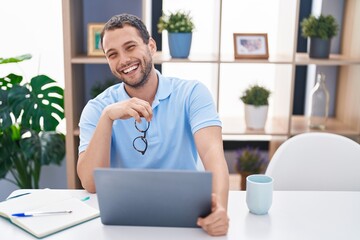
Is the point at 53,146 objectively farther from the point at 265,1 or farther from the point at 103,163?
the point at 265,1

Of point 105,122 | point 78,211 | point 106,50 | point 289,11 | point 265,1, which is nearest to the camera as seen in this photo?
point 78,211

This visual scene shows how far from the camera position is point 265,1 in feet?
9.64

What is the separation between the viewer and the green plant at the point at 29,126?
2.59 metres

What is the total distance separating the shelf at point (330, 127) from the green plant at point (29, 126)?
1.37 m

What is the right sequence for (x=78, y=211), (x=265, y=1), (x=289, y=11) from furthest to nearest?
1. (x=265, y=1)
2. (x=289, y=11)
3. (x=78, y=211)

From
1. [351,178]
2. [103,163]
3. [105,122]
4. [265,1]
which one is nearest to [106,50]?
[105,122]

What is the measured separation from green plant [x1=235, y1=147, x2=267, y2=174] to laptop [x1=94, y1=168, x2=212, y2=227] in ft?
5.41

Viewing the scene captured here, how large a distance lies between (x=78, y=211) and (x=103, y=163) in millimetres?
281

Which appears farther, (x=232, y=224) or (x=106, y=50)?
(x=106, y=50)

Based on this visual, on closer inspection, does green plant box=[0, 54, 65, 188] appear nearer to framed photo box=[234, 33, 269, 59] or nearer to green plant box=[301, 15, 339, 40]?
framed photo box=[234, 33, 269, 59]

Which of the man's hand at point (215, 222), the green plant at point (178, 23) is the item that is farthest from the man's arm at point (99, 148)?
the green plant at point (178, 23)

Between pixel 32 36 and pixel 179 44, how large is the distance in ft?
3.36

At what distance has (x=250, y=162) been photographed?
9.44 feet

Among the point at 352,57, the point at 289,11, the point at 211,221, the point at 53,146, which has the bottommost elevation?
the point at 53,146
